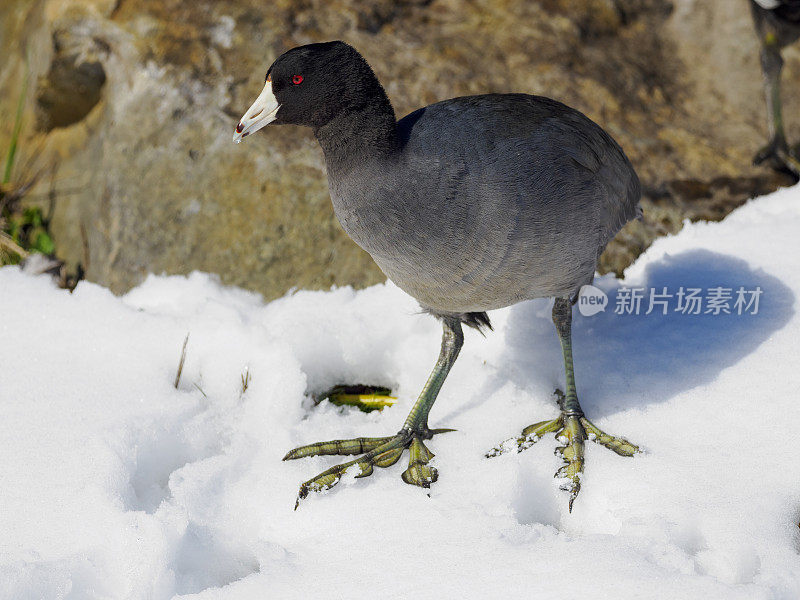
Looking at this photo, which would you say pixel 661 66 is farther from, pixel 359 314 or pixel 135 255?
pixel 135 255

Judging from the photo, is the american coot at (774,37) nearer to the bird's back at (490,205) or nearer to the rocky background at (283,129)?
the rocky background at (283,129)

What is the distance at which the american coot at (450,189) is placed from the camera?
2574 millimetres

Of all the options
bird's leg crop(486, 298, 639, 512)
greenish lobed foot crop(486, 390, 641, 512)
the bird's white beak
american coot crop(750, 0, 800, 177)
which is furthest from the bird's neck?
american coot crop(750, 0, 800, 177)

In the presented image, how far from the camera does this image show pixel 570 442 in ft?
9.66

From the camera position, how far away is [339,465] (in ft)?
9.62

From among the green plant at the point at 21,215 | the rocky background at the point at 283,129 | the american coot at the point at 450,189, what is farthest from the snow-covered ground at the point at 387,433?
the green plant at the point at 21,215

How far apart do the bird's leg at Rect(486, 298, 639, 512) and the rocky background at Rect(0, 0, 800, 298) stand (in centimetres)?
117

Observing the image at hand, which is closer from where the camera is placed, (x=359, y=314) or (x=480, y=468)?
(x=480, y=468)

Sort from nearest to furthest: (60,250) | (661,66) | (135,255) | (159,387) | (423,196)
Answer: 1. (423,196)
2. (159,387)
3. (135,255)
4. (60,250)
5. (661,66)

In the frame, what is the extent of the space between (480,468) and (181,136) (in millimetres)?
2751

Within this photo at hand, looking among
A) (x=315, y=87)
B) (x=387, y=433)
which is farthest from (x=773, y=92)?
(x=315, y=87)

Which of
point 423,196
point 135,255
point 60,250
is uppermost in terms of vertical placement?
point 423,196

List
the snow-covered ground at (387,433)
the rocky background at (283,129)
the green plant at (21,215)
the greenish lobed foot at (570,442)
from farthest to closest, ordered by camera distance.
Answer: the green plant at (21,215)
the rocky background at (283,129)
the greenish lobed foot at (570,442)
the snow-covered ground at (387,433)

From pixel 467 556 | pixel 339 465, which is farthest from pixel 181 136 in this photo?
pixel 467 556
